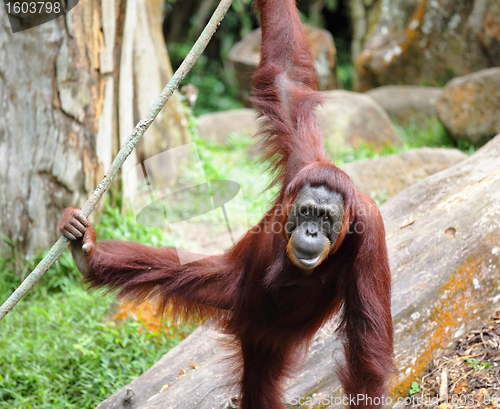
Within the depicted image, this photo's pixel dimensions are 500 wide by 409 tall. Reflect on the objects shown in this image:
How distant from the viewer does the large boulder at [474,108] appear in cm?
695

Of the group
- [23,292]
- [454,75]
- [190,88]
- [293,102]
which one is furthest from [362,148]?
[23,292]

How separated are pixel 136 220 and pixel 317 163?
2826 mm

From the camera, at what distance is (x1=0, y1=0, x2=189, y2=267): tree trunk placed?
4594 mm

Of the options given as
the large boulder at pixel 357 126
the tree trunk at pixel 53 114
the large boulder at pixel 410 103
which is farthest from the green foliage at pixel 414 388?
the large boulder at pixel 410 103

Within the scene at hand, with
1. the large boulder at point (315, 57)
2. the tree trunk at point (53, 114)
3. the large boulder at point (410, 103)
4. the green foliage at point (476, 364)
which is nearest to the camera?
the green foliage at point (476, 364)

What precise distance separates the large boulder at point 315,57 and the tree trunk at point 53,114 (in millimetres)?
5145

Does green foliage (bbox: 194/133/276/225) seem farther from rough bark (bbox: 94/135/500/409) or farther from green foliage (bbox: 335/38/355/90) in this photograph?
green foliage (bbox: 335/38/355/90)

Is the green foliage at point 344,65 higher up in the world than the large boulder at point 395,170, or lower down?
higher up

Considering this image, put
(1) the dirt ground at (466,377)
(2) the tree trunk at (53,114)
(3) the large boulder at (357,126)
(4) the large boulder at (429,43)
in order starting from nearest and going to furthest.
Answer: (1) the dirt ground at (466,377) < (2) the tree trunk at (53,114) < (3) the large boulder at (357,126) < (4) the large boulder at (429,43)

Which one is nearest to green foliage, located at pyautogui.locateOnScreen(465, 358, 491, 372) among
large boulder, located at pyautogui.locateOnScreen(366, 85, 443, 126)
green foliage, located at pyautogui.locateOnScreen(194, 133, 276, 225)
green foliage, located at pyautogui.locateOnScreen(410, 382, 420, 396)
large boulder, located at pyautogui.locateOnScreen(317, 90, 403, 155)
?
green foliage, located at pyautogui.locateOnScreen(410, 382, 420, 396)

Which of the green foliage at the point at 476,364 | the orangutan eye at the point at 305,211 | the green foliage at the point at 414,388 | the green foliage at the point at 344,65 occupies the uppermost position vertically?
the orangutan eye at the point at 305,211

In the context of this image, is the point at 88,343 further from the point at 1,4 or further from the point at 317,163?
the point at 1,4

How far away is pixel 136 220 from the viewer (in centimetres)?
500

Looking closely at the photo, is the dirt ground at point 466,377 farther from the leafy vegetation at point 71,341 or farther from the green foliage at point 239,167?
the green foliage at point 239,167
